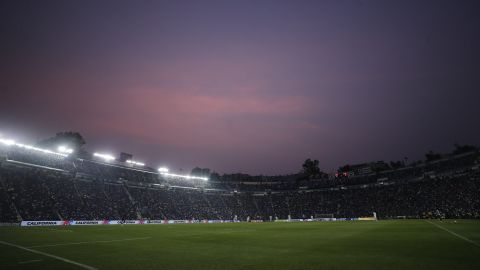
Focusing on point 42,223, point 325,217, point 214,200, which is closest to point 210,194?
point 214,200

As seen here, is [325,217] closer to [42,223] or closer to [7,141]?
[42,223]

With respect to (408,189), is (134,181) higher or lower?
higher

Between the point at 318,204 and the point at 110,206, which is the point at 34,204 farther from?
the point at 318,204

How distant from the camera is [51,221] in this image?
43594 millimetres

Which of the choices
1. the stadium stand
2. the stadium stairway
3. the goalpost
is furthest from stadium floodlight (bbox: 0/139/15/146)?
the goalpost

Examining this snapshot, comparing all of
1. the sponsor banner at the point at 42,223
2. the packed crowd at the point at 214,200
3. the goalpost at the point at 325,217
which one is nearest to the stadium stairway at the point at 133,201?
the packed crowd at the point at 214,200

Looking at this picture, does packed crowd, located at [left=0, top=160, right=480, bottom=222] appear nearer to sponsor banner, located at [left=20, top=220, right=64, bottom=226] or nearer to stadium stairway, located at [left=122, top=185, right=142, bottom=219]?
stadium stairway, located at [left=122, top=185, right=142, bottom=219]

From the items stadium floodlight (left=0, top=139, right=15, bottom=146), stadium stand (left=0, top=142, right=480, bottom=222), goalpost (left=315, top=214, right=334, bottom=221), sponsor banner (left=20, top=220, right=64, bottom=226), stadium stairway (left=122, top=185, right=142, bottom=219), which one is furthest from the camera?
goalpost (left=315, top=214, right=334, bottom=221)

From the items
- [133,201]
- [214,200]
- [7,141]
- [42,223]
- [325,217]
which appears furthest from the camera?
[214,200]

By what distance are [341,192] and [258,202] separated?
27.4 meters

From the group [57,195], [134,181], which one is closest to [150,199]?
[134,181]

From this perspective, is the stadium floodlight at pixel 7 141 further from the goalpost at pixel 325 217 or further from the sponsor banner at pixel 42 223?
the goalpost at pixel 325 217

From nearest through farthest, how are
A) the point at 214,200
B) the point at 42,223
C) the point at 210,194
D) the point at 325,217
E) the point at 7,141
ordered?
the point at 42,223 → the point at 7,141 → the point at 325,217 → the point at 214,200 → the point at 210,194

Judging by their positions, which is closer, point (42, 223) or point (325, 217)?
point (42, 223)
